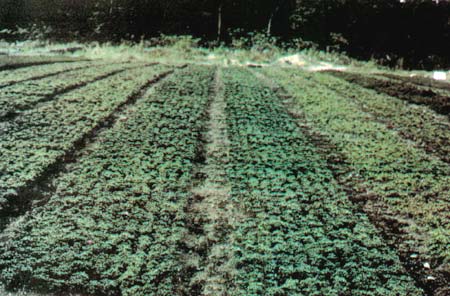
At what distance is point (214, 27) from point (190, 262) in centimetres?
1632

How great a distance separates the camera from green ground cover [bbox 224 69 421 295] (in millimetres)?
2977

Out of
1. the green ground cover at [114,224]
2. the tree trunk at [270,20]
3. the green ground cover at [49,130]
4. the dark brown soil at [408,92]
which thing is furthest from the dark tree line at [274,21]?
the green ground cover at [114,224]

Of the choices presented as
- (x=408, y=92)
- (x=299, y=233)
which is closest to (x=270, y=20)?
(x=408, y=92)

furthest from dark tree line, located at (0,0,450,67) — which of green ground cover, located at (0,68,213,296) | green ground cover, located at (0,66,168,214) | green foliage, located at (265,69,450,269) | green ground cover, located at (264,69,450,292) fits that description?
green ground cover, located at (0,68,213,296)

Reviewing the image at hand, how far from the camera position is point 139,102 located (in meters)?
7.47

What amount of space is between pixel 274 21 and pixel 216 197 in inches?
610

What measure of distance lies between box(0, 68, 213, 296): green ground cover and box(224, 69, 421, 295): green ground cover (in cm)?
59

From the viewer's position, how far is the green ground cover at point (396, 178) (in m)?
3.64

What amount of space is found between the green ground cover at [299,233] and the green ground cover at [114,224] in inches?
23.2

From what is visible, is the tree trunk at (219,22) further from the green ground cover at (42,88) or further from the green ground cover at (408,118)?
the green ground cover at (408,118)

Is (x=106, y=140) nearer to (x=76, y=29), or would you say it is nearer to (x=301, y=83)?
(x=301, y=83)

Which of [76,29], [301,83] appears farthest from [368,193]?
[76,29]

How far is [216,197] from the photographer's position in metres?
4.20

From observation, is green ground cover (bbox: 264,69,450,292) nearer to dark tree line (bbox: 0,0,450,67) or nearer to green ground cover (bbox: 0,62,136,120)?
green ground cover (bbox: 0,62,136,120)
